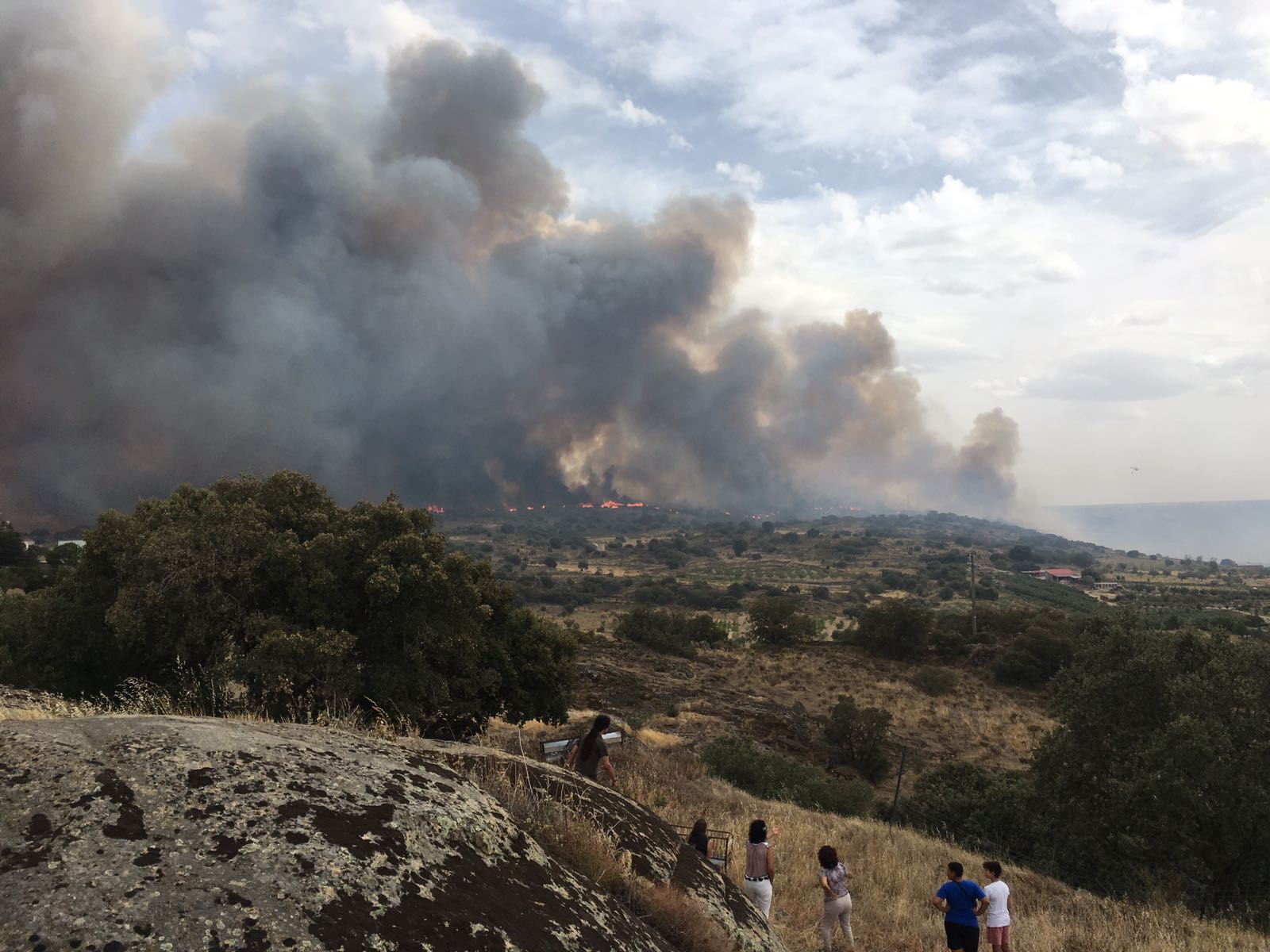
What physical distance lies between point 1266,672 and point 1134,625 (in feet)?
12.4

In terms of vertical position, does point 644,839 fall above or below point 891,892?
above

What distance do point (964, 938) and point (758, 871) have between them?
2.77m

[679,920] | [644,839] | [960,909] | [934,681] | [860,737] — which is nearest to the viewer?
[679,920]

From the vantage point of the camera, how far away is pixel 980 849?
18.8 metres

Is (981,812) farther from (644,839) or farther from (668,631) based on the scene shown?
(668,631)

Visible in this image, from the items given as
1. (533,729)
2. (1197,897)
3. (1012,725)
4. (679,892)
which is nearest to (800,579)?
(1012,725)

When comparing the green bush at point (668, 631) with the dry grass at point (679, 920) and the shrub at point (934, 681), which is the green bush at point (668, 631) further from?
the dry grass at point (679, 920)

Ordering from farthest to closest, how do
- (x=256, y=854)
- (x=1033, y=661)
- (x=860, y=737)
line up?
(x=1033, y=661), (x=860, y=737), (x=256, y=854)

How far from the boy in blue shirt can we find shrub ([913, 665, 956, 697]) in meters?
38.9

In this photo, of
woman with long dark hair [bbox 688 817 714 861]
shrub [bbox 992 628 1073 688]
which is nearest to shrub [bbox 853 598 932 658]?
shrub [bbox 992 628 1073 688]

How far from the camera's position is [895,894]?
1227 cm

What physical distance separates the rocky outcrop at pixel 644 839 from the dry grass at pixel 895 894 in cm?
271

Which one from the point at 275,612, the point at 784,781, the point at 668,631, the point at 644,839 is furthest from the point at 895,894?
the point at 668,631

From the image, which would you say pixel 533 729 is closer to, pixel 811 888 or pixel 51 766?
pixel 811 888
